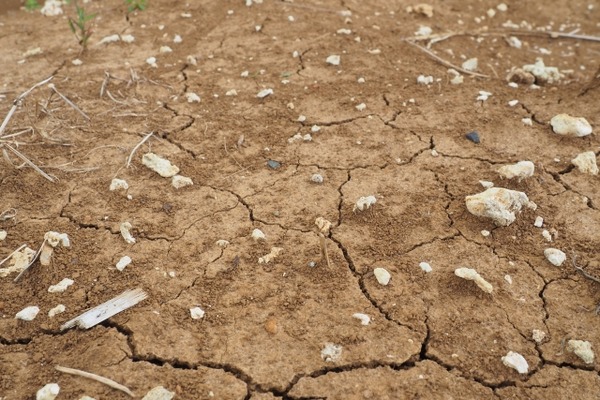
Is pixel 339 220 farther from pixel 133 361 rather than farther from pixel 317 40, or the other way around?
pixel 317 40

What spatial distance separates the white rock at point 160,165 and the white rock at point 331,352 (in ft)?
4.44

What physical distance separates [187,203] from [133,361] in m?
0.93

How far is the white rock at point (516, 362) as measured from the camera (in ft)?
6.48

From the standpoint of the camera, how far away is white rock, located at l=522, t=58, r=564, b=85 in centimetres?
365

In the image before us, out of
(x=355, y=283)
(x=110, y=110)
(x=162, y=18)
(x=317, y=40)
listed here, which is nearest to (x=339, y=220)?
(x=355, y=283)

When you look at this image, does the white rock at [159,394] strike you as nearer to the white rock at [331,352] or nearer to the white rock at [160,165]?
the white rock at [331,352]

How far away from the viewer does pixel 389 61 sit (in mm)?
3842

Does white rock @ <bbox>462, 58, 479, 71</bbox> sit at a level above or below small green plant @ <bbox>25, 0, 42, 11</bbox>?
below

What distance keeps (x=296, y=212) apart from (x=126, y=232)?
2.75 ft

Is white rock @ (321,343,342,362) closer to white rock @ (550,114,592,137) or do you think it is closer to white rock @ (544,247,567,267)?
white rock @ (544,247,567,267)

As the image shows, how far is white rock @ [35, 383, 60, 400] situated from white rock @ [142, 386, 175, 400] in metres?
0.31

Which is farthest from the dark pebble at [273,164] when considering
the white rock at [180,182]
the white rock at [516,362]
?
the white rock at [516,362]

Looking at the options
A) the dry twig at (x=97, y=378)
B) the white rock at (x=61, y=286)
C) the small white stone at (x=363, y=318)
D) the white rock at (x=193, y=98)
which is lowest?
the small white stone at (x=363, y=318)

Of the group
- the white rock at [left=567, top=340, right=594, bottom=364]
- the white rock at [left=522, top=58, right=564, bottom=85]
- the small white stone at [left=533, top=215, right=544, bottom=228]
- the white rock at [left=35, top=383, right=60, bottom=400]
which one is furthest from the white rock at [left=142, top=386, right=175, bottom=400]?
the white rock at [left=522, top=58, right=564, bottom=85]
